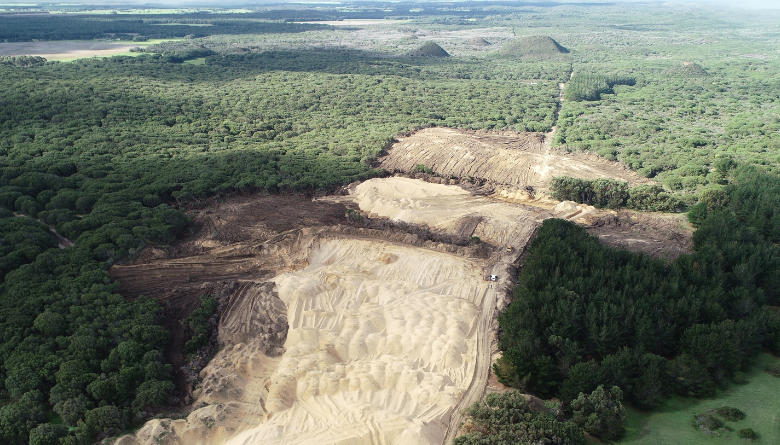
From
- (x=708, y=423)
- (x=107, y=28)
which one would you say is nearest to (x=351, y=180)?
(x=708, y=423)

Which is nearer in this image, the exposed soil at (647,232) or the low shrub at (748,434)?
the low shrub at (748,434)

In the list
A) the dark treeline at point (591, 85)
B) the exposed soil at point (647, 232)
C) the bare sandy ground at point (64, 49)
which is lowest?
the exposed soil at point (647, 232)

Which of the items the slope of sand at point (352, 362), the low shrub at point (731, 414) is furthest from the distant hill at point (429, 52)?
the low shrub at point (731, 414)

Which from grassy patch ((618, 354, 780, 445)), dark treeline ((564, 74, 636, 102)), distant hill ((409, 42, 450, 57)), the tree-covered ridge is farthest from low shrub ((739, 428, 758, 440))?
distant hill ((409, 42, 450, 57))

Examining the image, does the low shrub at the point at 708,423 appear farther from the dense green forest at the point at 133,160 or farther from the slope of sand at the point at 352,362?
the dense green forest at the point at 133,160

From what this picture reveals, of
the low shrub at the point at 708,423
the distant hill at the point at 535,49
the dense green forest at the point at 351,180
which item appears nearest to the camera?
the low shrub at the point at 708,423

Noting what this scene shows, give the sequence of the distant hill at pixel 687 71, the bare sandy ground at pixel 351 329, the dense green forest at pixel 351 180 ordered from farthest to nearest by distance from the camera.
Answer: the distant hill at pixel 687 71
the dense green forest at pixel 351 180
the bare sandy ground at pixel 351 329

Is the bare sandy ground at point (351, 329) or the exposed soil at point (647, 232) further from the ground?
the exposed soil at point (647, 232)
